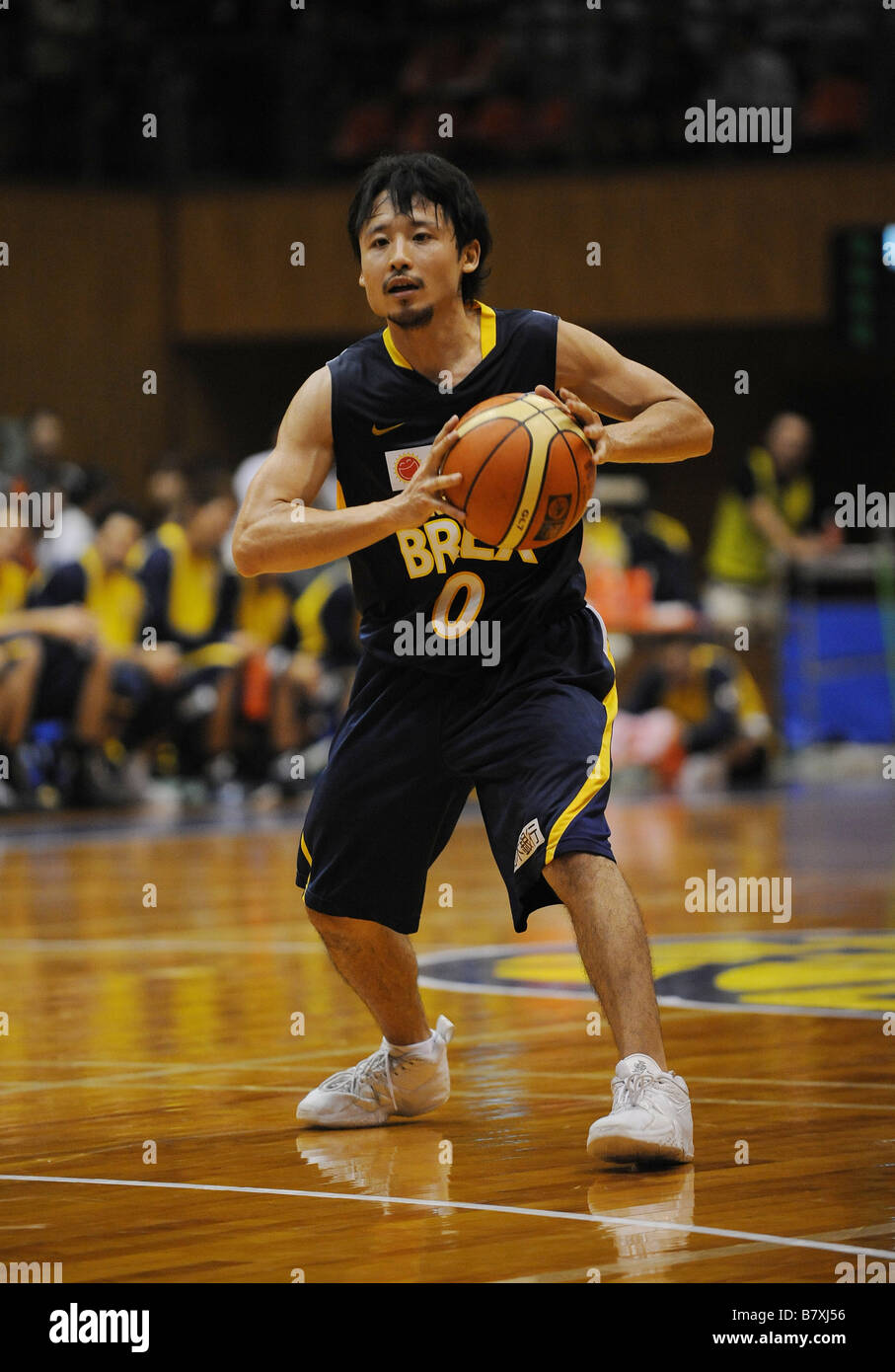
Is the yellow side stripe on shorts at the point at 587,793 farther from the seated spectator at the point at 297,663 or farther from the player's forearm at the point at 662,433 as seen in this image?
the seated spectator at the point at 297,663

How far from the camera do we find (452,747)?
4.23m

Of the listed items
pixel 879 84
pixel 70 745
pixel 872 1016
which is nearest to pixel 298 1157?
pixel 872 1016

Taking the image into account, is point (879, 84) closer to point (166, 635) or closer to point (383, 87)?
point (383, 87)

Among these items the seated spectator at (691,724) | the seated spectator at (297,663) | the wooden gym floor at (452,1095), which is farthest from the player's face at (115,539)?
the wooden gym floor at (452,1095)

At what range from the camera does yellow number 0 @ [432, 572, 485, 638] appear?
4.18 metres

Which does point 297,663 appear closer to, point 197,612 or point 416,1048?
point 197,612

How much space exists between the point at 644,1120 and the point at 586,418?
3.85 feet

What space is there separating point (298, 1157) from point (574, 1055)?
1142 mm

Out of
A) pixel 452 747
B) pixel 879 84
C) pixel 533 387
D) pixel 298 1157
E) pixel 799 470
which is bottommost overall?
pixel 298 1157

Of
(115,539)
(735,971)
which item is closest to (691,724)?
(115,539)

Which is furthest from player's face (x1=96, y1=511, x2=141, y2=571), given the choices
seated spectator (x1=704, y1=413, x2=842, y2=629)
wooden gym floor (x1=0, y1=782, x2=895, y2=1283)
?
wooden gym floor (x1=0, y1=782, x2=895, y2=1283)

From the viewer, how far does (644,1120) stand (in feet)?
12.3

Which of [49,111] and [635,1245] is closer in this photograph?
[635,1245]

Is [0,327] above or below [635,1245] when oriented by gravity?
above
